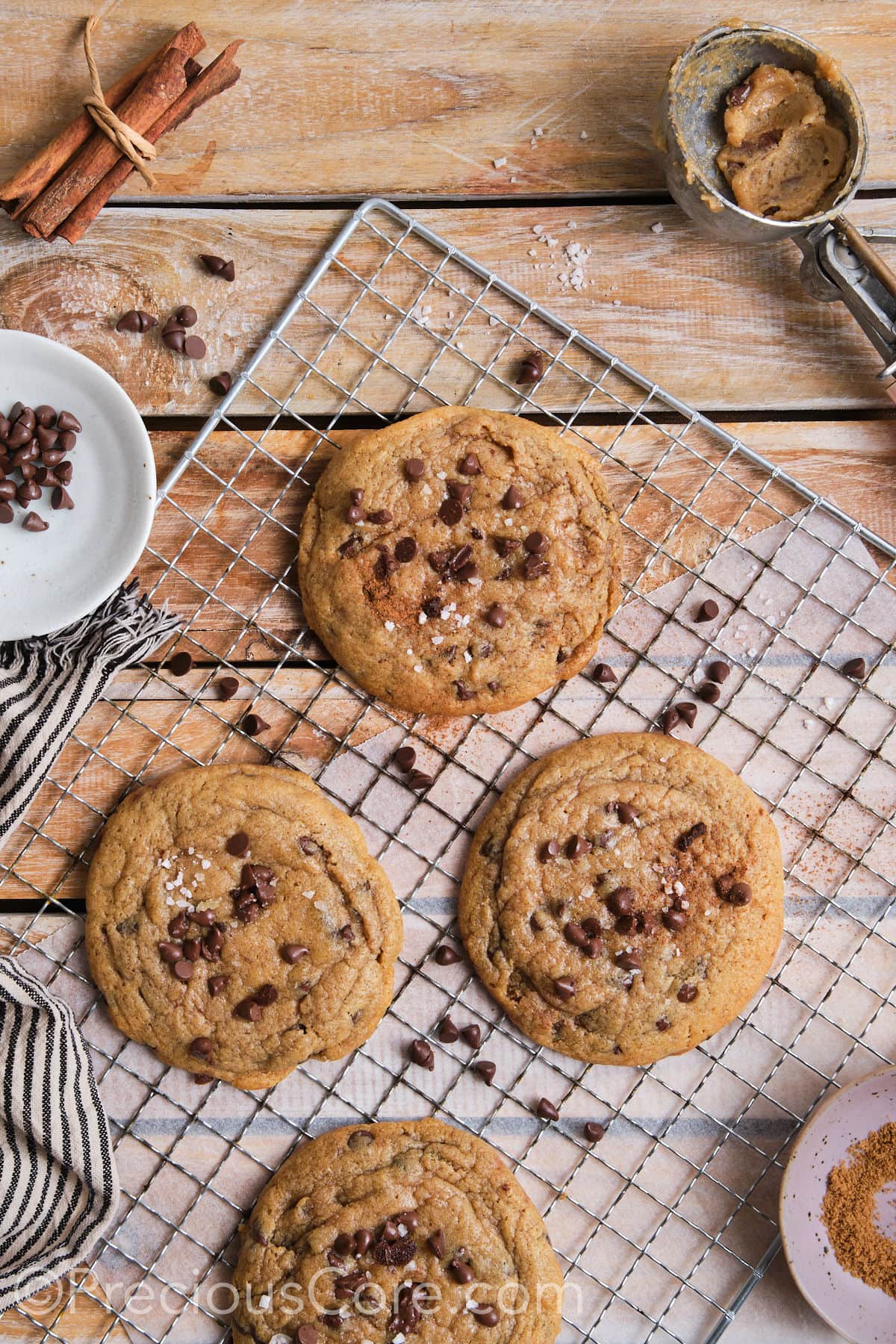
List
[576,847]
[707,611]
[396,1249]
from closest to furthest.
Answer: [396,1249]
[576,847]
[707,611]

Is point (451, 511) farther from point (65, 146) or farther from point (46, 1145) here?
point (46, 1145)

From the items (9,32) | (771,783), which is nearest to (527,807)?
(771,783)

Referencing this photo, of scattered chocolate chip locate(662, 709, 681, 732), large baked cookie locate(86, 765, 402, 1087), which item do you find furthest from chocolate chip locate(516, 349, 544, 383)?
large baked cookie locate(86, 765, 402, 1087)

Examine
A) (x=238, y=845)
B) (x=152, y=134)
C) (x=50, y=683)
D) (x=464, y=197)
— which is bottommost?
(x=238, y=845)

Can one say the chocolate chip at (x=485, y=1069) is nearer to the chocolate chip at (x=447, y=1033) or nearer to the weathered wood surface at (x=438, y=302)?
the chocolate chip at (x=447, y=1033)

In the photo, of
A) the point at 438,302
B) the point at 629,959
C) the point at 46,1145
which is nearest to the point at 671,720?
the point at 629,959

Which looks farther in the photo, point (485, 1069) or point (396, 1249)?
point (485, 1069)

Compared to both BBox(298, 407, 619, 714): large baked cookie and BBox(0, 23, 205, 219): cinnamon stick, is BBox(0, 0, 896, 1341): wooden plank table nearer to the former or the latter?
BBox(0, 23, 205, 219): cinnamon stick

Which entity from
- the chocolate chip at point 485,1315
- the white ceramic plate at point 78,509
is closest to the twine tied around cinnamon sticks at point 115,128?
the white ceramic plate at point 78,509
